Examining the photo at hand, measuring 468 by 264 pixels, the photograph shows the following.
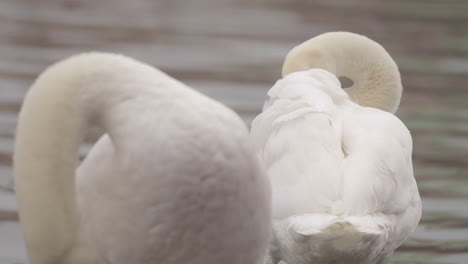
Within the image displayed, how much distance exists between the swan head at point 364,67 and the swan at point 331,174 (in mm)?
682

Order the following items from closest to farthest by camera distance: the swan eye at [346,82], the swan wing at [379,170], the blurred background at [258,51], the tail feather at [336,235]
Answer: the tail feather at [336,235] → the swan wing at [379,170] → the blurred background at [258,51] → the swan eye at [346,82]

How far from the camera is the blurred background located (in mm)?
7074

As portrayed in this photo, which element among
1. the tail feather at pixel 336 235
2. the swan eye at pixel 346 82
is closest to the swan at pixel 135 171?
the tail feather at pixel 336 235

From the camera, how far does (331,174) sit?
16.3 feet

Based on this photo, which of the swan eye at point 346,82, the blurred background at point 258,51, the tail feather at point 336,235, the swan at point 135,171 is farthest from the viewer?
the swan eye at point 346,82

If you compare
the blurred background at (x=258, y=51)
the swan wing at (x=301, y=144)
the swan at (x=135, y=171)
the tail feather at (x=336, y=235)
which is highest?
the swan at (x=135, y=171)

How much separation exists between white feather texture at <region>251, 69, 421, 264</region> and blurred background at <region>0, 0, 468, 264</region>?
0.96m

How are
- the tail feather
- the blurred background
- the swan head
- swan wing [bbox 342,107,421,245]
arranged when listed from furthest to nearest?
the blurred background
the swan head
swan wing [bbox 342,107,421,245]
the tail feather

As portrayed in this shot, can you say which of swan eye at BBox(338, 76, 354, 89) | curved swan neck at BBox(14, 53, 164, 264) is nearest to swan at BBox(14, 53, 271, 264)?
curved swan neck at BBox(14, 53, 164, 264)

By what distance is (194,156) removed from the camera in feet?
12.2

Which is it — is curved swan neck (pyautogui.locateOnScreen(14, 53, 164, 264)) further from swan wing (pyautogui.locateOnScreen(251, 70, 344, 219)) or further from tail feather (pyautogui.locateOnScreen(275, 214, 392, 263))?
swan wing (pyautogui.locateOnScreen(251, 70, 344, 219))

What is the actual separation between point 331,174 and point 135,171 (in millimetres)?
1403

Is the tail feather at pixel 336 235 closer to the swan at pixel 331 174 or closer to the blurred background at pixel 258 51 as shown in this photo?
the swan at pixel 331 174

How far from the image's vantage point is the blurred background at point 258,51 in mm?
7074
